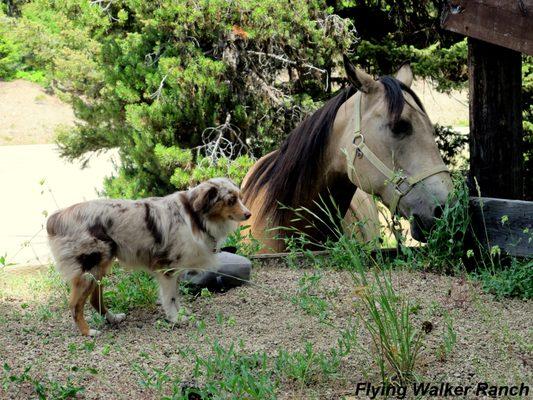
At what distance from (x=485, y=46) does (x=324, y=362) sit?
2963 millimetres

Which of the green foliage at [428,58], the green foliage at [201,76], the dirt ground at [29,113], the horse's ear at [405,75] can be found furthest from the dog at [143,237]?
the dirt ground at [29,113]

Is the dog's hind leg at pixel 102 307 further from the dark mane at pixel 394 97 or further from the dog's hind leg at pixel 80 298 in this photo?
the dark mane at pixel 394 97

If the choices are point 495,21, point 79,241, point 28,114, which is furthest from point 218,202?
point 28,114

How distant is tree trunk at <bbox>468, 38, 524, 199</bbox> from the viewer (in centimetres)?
554

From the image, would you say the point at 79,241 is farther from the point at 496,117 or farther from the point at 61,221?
the point at 496,117

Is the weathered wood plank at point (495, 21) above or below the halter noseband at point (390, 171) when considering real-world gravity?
above

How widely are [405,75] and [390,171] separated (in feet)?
3.82

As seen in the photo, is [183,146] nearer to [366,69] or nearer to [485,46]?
[366,69]

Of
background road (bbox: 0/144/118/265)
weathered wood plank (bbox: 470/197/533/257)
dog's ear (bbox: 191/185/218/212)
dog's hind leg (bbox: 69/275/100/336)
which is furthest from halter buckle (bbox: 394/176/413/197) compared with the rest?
background road (bbox: 0/144/118/265)

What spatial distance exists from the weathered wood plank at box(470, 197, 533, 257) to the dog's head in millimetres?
1597

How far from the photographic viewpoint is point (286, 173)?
6.03 metres

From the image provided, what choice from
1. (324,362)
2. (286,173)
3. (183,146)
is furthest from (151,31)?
(324,362)

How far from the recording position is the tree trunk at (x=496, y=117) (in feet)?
18.2

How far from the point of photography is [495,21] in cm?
527
